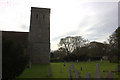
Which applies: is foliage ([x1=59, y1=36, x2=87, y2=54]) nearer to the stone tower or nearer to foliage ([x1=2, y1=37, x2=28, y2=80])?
the stone tower

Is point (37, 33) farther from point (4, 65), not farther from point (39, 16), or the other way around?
point (4, 65)

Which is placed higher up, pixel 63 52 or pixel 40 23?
pixel 40 23

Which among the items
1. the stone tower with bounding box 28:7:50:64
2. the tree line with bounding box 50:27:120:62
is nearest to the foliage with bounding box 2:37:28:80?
the stone tower with bounding box 28:7:50:64

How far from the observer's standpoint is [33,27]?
28.9 m

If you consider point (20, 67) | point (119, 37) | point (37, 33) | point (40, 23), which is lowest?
point (20, 67)

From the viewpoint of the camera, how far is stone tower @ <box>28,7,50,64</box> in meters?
28.0

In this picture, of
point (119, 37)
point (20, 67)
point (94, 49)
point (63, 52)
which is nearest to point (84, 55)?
point (94, 49)

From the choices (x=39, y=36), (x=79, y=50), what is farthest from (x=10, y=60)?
(x=79, y=50)

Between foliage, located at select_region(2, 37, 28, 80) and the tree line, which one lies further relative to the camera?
the tree line

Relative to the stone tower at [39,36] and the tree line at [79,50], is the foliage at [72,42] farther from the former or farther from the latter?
the stone tower at [39,36]

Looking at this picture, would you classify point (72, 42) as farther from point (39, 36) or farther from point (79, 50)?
point (39, 36)

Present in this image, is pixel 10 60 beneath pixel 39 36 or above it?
beneath

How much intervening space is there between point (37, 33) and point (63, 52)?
70.1 ft

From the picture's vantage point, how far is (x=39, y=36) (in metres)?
28.8
